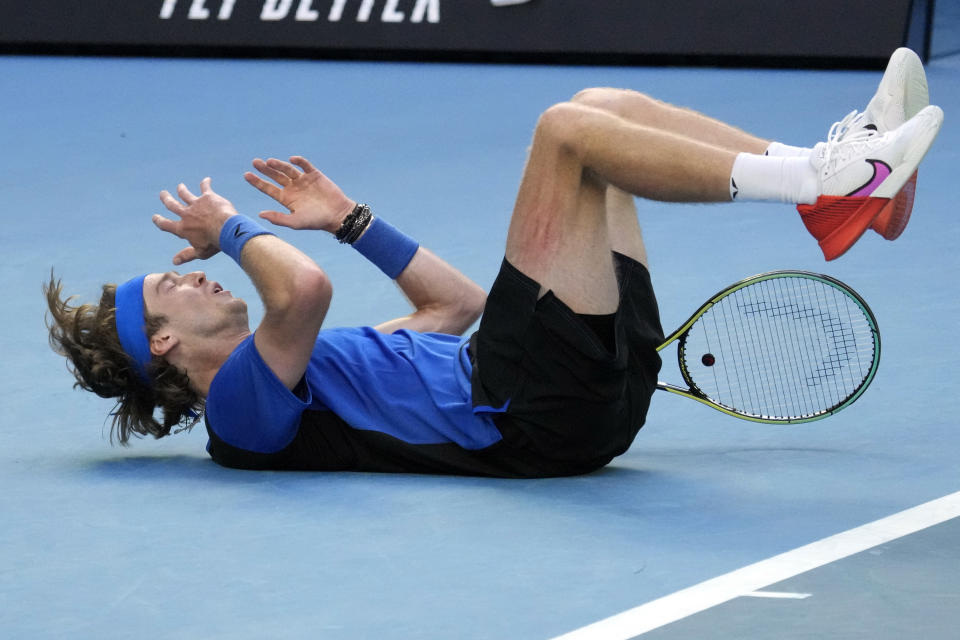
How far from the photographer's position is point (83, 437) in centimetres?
445

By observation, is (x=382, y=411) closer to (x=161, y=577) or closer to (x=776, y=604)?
(x=161, y=577)

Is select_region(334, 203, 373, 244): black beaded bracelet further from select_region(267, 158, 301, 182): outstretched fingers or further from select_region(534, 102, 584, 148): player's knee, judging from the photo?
select_region(534, 102, 584, 148): player's knee

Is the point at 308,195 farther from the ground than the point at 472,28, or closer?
closer

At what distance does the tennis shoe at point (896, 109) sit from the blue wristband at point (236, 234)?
1.51 m

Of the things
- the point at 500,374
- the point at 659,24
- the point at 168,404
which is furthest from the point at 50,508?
the point at 659,24

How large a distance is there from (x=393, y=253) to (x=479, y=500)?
902 mm

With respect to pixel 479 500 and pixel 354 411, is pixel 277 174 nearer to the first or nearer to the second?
pixel 354 411

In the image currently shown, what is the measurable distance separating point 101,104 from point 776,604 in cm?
765

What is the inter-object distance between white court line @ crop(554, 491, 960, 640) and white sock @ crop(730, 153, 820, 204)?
0.77m

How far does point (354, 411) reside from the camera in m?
3.95

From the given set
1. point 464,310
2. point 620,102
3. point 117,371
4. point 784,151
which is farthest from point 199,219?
point 784,151

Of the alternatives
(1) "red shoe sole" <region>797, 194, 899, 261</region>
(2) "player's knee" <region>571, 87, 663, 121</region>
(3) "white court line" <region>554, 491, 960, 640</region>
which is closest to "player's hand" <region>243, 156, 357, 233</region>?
(2) "player's knee" <region>571, 87, 663, 121</region>

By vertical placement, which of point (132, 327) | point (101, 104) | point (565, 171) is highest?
point (565, 171)

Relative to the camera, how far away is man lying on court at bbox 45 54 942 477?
3545 mm
